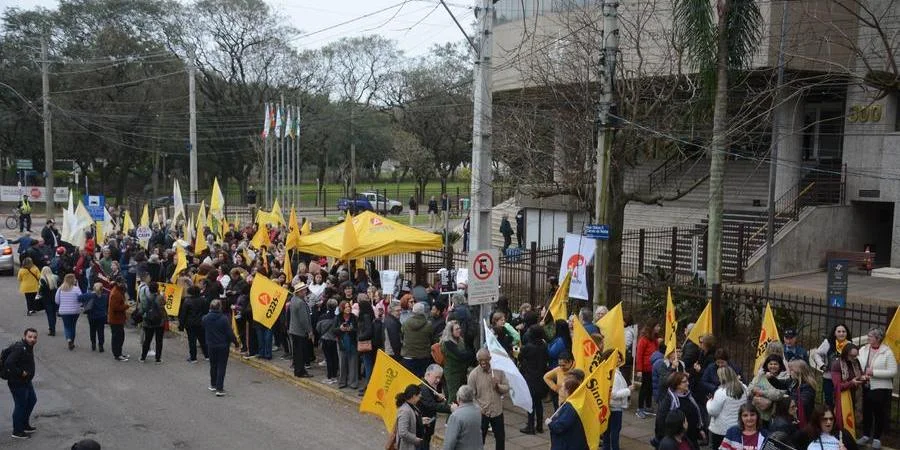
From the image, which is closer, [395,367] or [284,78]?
[395,367]

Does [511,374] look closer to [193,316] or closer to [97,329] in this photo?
[193,316]

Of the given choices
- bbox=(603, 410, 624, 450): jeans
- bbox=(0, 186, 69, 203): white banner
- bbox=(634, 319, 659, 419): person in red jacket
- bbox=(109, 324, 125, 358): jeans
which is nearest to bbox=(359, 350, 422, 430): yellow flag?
bbox=(603, 410, 624, 450): jeans

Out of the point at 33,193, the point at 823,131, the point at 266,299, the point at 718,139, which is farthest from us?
the point at 33,193

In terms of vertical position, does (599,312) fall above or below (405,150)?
below

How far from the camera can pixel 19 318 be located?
62.8 feet

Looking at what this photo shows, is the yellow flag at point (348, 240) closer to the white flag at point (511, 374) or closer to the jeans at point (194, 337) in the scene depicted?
the jeans at point (194, 337)

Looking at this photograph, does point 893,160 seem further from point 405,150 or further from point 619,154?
point 405,150

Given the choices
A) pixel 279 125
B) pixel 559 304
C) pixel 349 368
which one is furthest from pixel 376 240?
pixel 279 125

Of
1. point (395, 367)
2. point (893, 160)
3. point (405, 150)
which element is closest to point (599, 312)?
point (395, 367)

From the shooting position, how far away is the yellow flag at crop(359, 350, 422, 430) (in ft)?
29.4

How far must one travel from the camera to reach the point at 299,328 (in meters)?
13.9

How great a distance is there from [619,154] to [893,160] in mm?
11022

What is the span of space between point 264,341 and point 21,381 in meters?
5.23

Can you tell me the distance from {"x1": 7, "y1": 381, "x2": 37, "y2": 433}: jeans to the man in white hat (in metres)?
4.25
